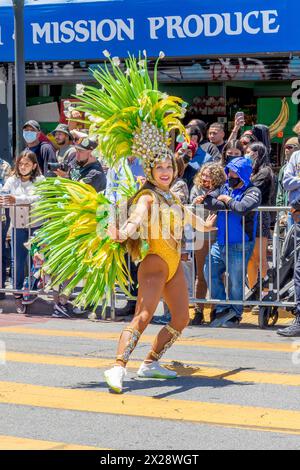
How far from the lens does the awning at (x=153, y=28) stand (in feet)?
49.2

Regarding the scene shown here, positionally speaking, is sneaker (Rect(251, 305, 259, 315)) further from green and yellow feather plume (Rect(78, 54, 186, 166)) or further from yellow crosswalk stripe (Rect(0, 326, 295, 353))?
green and yellow feather plume (Rect(78, 54, 186, 166))

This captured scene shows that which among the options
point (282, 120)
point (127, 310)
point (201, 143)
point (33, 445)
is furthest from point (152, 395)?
point (282, 120)

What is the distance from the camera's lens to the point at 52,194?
863 cm

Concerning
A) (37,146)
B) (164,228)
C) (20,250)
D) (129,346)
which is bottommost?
(129,346)

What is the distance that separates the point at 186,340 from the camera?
10.3m

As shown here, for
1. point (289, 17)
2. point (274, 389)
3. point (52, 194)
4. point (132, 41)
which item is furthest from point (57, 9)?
point (274, 389)

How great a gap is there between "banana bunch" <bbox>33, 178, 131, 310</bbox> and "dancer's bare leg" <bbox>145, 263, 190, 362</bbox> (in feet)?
1.25

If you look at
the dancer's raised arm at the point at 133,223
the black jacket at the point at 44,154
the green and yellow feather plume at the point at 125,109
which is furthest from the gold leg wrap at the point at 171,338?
the black jacket at the point at 44,154

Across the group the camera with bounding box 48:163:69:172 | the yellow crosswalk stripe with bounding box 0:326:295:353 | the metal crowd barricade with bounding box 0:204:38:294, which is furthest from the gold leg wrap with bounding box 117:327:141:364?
the camera with bounding box 48:163:69:172

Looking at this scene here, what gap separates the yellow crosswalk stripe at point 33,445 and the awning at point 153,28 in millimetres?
9800

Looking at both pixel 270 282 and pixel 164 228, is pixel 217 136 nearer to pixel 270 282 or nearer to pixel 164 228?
pixel 270 282

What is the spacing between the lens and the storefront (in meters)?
15.1

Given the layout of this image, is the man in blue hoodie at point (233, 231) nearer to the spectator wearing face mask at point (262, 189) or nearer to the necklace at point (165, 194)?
the spectator wearing face mask at point (262, 189)

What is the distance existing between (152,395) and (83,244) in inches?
55.1
